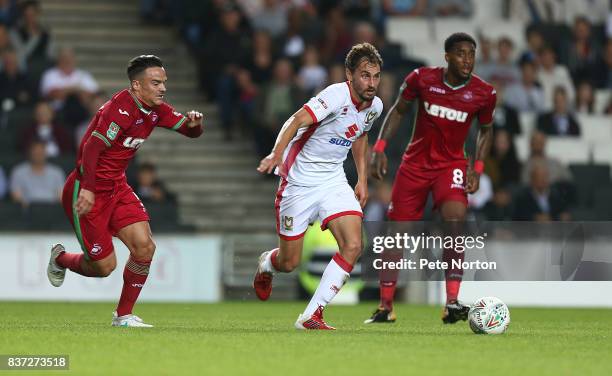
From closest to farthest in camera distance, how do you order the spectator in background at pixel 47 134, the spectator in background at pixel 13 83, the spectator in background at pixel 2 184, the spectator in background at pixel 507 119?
the spectator in background at pixel 2 184 < the spectator in background at pixel 47 134 < the spectator in background at pixel 13 83 < the spectator in background at pixel 507 119

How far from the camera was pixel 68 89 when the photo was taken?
21125mm

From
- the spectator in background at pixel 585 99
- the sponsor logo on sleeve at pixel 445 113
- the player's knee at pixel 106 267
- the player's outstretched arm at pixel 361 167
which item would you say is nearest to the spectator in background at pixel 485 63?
the spectator in background at pixel 585 99

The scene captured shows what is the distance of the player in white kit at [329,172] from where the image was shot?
40.0 feet

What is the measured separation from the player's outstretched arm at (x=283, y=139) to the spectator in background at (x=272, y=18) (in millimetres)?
11503

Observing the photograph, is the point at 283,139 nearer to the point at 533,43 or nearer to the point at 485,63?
the point at 485,63

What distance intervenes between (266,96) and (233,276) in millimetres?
3029

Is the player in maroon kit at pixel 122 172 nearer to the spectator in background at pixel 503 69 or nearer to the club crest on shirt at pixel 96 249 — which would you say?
the club crest on shirt at pixel 96 249

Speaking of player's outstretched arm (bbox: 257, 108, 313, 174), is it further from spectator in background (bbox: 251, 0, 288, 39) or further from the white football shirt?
spectator in background (bbox: 251, 0, 288, 39)

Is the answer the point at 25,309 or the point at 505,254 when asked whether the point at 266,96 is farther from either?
the point at 25,309

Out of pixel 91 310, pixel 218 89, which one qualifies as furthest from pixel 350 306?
pixel 218 89

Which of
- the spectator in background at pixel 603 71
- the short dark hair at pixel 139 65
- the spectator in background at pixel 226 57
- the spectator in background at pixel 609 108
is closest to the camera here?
the short dark hair at pixel 139 65

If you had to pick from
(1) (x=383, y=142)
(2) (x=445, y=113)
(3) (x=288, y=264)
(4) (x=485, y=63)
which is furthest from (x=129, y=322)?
(4) (x=485, y=63)

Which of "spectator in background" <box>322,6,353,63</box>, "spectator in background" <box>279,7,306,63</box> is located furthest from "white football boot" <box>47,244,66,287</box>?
"spectator in background" <box>279,7,306,63</box>

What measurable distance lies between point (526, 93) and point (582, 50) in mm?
2144
